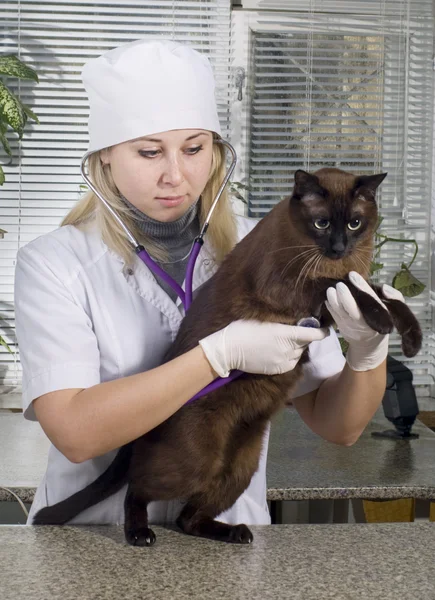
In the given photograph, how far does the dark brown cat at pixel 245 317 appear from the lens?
117cm

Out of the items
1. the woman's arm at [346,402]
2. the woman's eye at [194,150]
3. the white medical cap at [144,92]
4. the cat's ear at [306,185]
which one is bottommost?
the woman's arm at [346,402]

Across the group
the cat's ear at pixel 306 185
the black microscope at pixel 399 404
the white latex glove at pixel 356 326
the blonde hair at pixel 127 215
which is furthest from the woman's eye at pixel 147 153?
the black microscope at pixel 399 404

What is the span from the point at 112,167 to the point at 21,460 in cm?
107

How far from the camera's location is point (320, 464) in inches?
78.5

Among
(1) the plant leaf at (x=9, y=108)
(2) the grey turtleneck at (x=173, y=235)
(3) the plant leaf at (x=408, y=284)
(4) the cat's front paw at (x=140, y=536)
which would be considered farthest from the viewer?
(3) the plant leaf at (x=408, y=284)

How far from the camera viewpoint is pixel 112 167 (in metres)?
1.27

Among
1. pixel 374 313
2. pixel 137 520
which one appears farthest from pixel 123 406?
pixel 374 313

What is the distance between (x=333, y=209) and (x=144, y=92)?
0.34m

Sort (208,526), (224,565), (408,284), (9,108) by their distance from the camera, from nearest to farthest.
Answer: (224,565), (208,526), (9,108), (408,284)

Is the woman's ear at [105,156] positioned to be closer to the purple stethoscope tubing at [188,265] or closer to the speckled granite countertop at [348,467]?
the purple stethoscope tubing at [188,265]

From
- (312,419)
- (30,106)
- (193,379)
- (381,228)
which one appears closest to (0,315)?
(30,106)

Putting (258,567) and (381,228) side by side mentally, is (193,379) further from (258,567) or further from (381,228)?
(381,228)

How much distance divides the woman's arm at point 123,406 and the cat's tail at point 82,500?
88mm

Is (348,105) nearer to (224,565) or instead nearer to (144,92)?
(144,92)
